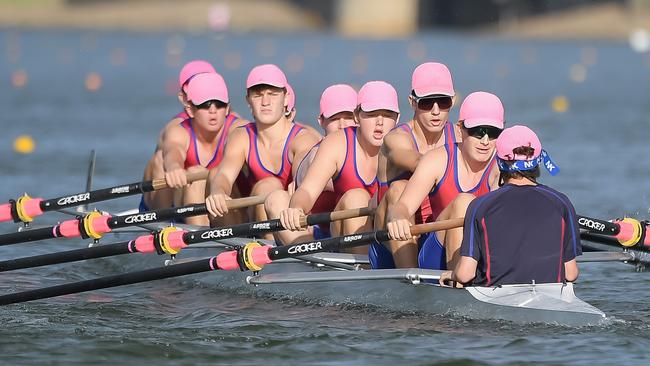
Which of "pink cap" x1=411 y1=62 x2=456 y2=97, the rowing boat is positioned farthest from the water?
"pink cap" x1=411 y1=62 x2=456 y2=97

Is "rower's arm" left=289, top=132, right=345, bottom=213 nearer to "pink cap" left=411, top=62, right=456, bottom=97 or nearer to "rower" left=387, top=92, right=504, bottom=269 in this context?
"pink cap" left=411, top=62, right=456, bottom=97

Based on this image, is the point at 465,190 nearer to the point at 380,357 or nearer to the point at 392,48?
the point at 380,357

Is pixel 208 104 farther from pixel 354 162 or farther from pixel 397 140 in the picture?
pixel 397 140

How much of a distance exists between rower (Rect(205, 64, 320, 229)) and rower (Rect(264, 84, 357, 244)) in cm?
20

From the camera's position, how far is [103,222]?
9.77m

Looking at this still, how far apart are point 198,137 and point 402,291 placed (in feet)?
10.9

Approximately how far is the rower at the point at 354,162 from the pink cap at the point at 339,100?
806 mm

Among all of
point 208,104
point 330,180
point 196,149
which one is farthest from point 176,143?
point 330,180

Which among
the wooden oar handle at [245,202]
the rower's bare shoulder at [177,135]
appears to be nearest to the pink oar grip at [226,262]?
the wooden oar handle at [245,202]

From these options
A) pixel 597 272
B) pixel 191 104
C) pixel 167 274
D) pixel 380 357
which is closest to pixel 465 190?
pixel 380 357

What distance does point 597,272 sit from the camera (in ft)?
34.9

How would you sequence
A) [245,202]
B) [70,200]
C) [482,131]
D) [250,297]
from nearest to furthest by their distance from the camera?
[482,131]
[250,297]
[245,202]
[70,200]

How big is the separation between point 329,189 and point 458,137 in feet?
4.47

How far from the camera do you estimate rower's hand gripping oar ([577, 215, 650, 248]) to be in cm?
838
